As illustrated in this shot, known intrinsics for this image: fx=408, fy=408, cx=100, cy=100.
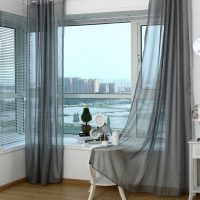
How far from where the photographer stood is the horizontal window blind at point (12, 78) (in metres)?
5.34

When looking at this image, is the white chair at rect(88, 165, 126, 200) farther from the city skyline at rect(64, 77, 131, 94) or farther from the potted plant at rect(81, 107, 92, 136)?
the city skyline at rect(64, 77, 131, 94)

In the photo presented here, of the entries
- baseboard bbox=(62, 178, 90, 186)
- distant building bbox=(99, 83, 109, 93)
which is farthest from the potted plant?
baseboard bbox=(62, 178, 90, 186)

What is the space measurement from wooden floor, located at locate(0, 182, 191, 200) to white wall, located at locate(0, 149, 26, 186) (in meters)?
0.13

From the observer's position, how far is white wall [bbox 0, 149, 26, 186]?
524cm

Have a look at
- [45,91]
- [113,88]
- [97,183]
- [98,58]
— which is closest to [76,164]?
[97,183]

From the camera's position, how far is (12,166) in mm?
5406

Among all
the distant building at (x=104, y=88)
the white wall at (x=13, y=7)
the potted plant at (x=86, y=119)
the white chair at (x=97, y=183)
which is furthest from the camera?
the distant building at (x=104, y=88)

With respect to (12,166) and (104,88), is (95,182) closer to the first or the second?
(12,166)

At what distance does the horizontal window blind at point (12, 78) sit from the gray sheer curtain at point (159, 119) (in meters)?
1.45

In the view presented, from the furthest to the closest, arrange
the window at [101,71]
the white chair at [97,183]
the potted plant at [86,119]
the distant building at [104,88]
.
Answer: the distant building at [104,88]
the window at [101,71]
the potted plant at [86,119]
the white chair at [97,183]

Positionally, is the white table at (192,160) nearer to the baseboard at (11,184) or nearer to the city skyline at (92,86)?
the city skyline at (92,86)

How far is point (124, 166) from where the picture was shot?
15.9ft

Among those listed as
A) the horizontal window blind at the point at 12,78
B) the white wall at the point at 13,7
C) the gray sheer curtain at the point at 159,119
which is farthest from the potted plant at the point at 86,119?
the white wall at the point at 13,7

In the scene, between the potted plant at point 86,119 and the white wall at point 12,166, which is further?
the potted plant at point 86,119
